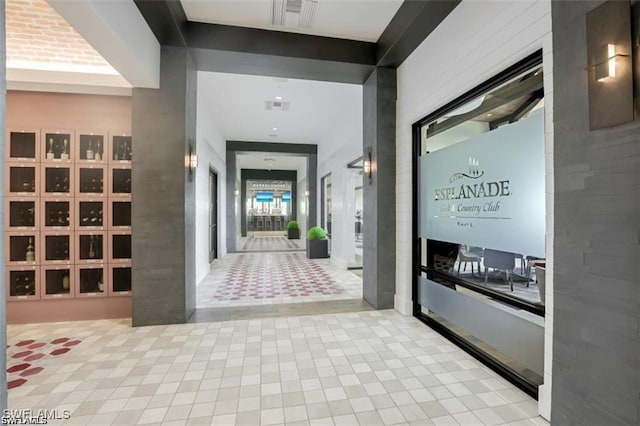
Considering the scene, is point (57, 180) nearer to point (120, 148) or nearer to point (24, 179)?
point (24, 179)

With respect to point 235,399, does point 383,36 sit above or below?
above

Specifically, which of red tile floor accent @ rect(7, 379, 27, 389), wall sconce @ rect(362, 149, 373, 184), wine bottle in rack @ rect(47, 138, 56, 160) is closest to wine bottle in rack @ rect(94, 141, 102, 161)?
wine bottle in rack @ rect(47, 138, 56, 160)

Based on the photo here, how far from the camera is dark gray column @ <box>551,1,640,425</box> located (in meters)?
1.50

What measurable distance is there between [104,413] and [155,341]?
1164mm

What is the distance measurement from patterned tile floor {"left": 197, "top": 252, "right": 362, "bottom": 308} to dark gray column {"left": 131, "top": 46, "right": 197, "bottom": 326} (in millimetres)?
888

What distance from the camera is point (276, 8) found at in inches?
133

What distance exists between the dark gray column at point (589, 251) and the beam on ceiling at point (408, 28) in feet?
4.70

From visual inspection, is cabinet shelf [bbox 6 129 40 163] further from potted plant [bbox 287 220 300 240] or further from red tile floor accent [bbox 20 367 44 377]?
potted plant [bbox 287 220 300 240]

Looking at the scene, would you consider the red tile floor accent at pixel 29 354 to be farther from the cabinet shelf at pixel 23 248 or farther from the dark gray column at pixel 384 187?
the dark gray column at pixel 384 187

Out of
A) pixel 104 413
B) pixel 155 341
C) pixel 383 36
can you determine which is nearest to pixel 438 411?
pixel 104 413

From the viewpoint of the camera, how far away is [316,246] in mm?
9133

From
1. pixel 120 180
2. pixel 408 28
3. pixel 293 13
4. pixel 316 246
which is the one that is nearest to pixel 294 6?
pixel 293 13

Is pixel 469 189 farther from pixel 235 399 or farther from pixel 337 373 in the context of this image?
pixel 235 399

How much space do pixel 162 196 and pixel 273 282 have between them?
304 cm
